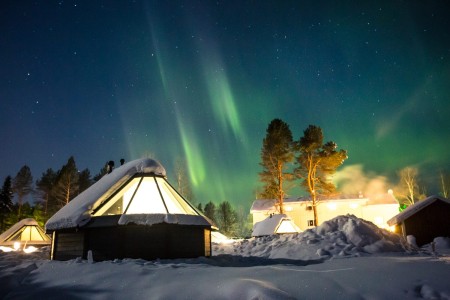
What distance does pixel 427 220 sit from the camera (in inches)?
874

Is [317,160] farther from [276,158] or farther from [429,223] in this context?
[429,223]

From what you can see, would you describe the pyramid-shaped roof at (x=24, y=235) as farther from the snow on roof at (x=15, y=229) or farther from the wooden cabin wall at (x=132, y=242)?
the wooden cabin wall at (x=132, y=242)

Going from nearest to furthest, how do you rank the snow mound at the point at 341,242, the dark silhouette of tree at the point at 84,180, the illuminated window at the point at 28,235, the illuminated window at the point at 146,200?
1. the illuminated window at the point at 146,200
2. the snow mound at the point at 341,242
3. the illuminated window at the point at 28,235
4. the dark silhouette of tree at the point at 84,180

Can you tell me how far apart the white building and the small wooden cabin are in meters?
21.8

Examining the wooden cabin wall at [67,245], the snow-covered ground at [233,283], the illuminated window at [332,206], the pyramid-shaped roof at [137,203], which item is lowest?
the snow-covered ground at [233,283]

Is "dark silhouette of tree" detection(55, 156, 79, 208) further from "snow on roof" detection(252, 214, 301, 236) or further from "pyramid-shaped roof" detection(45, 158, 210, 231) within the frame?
"pyramid-shaped roof" detection(45, 158, 210, 231)

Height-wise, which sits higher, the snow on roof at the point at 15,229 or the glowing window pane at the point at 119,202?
the glowing window pane at the point at 119,202

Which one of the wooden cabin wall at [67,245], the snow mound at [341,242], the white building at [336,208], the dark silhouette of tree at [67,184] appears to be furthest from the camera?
the dark silhouette of tree at [67,184]

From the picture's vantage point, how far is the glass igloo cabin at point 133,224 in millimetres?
10922

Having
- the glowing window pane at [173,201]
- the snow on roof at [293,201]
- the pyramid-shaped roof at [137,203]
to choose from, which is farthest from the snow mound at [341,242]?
the snow on roof at [293,201]

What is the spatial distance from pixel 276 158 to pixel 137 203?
84.6 ft

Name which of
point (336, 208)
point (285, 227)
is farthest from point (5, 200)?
point (336, 208)

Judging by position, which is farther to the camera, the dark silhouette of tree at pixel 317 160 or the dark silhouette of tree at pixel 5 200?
the dark silhouette of tree at pixel 5 200

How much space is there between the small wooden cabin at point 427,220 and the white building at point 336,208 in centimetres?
2176
